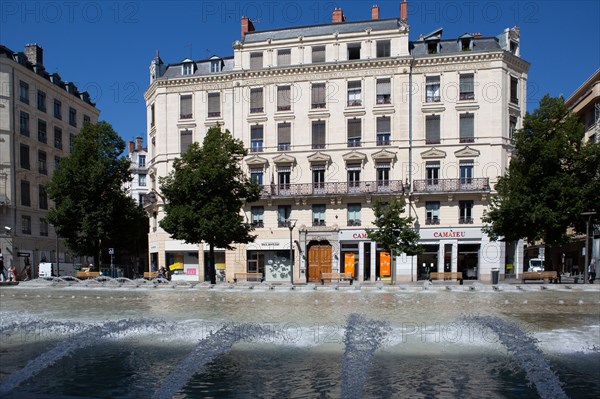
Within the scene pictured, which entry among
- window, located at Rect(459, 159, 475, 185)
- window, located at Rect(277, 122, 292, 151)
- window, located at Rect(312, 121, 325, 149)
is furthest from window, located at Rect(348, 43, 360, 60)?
window, located at Rect(459, 159, 475, 185)

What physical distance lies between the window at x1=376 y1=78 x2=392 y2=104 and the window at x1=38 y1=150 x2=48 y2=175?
3630 cm

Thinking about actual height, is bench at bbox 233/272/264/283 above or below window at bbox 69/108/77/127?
below

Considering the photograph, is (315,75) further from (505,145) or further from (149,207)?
(149,207)

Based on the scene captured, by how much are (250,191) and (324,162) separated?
975 cm

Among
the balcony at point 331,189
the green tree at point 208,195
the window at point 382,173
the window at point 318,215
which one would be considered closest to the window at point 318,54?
the window at point 382,173

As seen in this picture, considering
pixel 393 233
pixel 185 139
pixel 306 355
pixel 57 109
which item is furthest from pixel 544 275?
pixel 57 109

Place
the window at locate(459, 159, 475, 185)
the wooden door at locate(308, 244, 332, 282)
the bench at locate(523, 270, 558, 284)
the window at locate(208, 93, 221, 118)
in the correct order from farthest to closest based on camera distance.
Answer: the window at locate(208, 93, 221, 118) → the wooden door at locate(308, 244, 332, 282) → the window at locate(459, 159, 475, 185) → the bench at locate(523, 270, 558, 284)

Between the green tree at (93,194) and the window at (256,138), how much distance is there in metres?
10.4

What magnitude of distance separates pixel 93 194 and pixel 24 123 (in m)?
18.8

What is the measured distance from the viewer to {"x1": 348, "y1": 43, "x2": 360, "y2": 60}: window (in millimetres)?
42656

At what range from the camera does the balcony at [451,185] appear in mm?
40125

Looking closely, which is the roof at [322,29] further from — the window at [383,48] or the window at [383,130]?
the window at [383,130]

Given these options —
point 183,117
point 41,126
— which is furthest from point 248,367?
point 41,126

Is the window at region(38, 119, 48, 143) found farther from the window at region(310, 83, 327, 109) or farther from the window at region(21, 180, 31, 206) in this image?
the window at region(310, 83, 327, 109)
